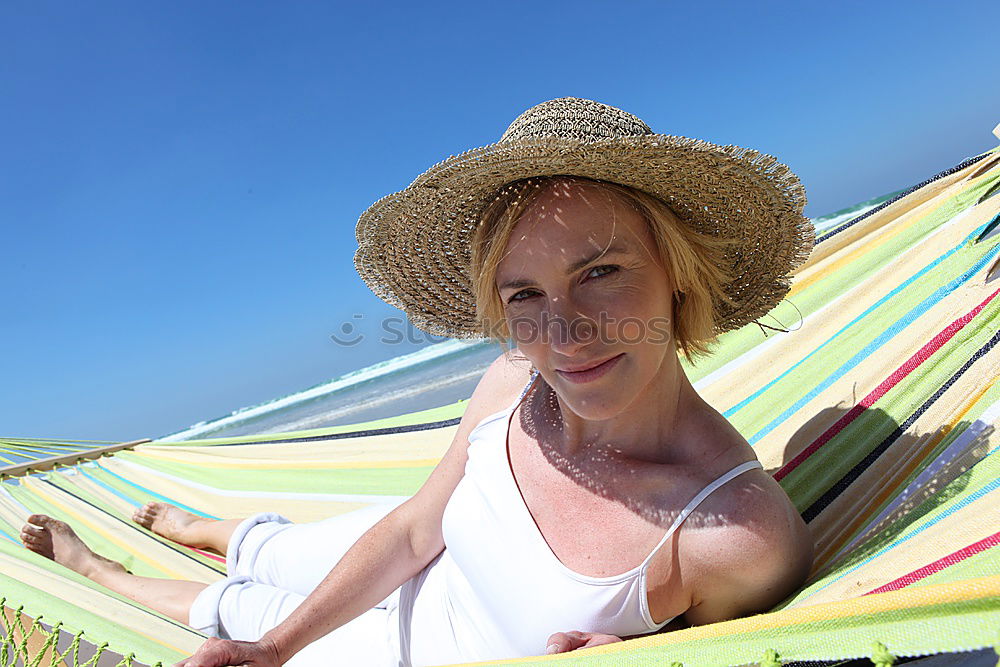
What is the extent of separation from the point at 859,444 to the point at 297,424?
11262 millimetres

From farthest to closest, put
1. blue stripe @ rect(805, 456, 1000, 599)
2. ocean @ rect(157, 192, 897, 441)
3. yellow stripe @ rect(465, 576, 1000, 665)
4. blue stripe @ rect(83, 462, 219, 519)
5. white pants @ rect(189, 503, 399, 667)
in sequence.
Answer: ocean @ rect(157, 192, 897, 441), blue stripe @ rect(83, 462, 219, 519), white pants @ rect(189, 503, 399, 667), blue stripe @ rect(805, 456, 1000, 599), yellow stripe @ rect(465, 576, 1000, 665)

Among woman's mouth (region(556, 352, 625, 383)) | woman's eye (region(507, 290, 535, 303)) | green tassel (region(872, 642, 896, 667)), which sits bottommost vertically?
green tassel (region(872, 642, 896, 667))

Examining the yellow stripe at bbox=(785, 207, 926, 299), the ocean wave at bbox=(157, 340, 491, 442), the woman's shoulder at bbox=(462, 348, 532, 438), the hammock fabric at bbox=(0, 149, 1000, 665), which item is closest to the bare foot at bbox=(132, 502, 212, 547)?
the hammock fabric at bbox=(0, 149, 1000, 665)

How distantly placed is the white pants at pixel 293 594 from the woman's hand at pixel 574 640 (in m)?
0.60

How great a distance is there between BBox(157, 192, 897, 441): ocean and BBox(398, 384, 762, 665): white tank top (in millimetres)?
6585

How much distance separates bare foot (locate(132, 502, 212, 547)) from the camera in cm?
229

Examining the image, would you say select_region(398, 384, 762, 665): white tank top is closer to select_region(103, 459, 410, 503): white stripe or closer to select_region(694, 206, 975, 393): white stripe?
select_region(103, 459, 410, 503): white stripe

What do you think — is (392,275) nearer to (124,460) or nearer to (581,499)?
(581,499)

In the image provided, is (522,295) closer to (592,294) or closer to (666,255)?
(592,294)

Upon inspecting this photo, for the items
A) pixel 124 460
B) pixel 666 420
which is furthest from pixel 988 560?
pixel 124 460

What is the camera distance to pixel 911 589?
0.67m

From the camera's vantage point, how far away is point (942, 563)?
2.42 ft

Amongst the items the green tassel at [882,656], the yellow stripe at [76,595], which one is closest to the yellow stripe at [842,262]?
the green tassel at [882,656]

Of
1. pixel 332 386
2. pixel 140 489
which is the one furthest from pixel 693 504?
pixel 332 386
